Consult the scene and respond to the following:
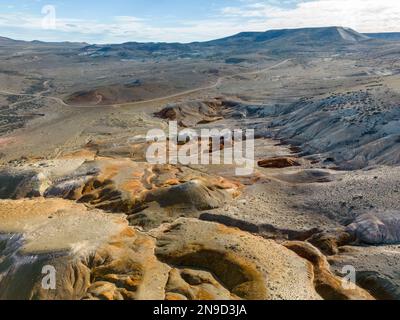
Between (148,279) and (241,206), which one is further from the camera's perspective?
(241,206)

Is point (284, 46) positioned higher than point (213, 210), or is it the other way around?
point (284, 46)

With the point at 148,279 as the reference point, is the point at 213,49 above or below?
above

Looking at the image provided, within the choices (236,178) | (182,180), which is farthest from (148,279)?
(236,178)

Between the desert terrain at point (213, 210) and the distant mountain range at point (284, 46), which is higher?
the distant mountain range at point (284, 46)

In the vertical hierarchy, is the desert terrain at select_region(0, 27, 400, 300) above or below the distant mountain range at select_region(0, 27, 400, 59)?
below

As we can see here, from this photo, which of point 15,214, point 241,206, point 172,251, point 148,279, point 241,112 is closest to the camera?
point 148,279

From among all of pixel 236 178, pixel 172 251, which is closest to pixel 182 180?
pixel 236 178

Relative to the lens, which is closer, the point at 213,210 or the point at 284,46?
the point at 213,210

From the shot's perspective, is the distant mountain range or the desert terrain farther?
the distant mountain range

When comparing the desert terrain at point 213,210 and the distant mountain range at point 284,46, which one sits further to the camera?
the distant mountain range at point 284,46
